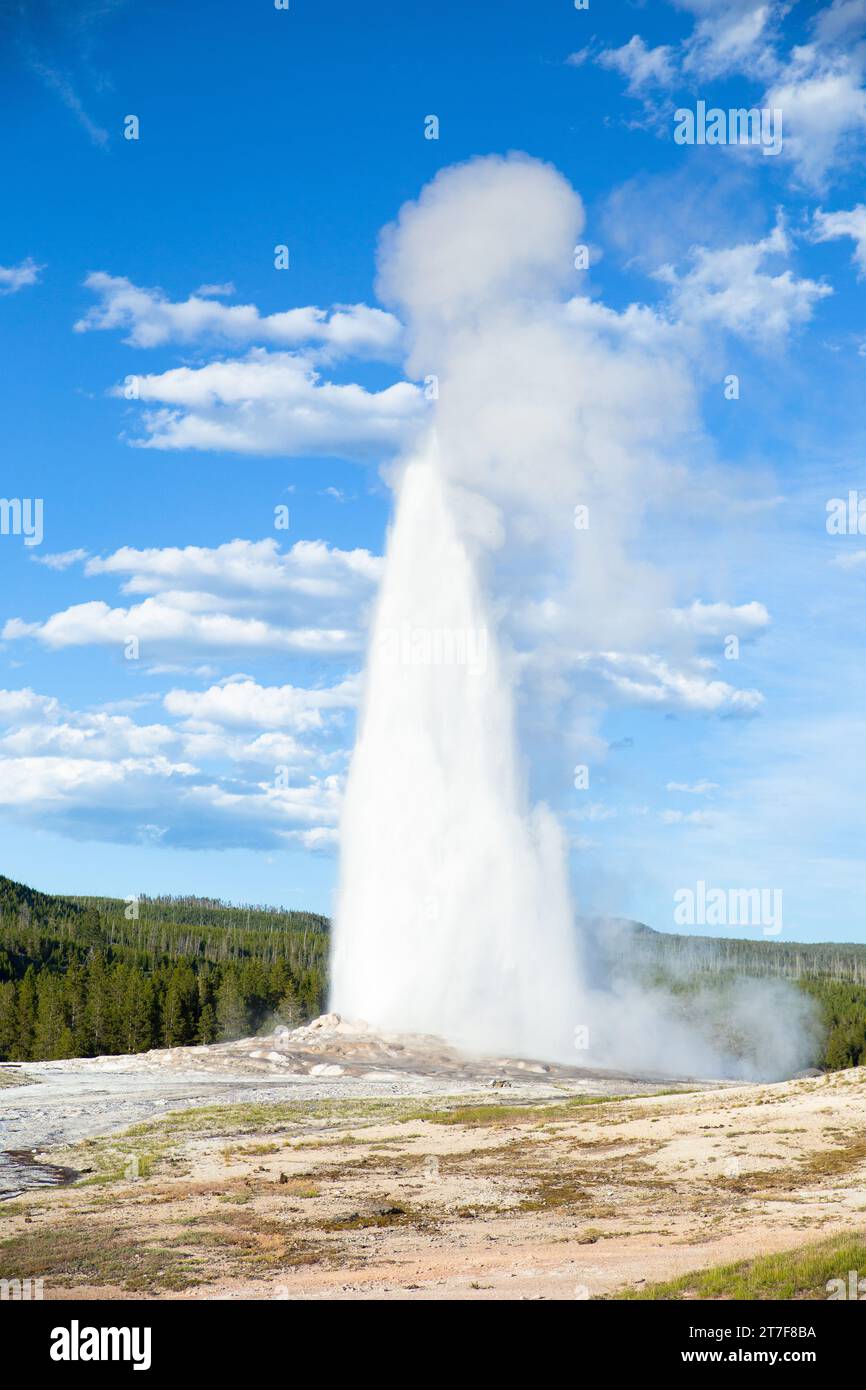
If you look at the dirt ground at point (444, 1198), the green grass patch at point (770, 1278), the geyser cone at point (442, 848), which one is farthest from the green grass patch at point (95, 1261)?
the geyser cone at point (442, 848)

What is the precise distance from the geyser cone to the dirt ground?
1096 inches

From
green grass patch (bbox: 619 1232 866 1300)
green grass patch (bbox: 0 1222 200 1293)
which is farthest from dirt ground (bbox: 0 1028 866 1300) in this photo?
green grass patch (bbox: 619 1232 866 1300)

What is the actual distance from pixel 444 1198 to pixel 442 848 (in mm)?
47589

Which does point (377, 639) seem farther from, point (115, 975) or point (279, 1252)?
point (279, 1252)

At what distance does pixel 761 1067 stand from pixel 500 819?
29093mm

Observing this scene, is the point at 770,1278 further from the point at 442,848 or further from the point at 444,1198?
the point at 442,848

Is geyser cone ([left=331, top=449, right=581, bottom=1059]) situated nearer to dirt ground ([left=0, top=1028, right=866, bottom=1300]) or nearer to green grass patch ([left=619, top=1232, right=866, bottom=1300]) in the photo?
dirt ground ([left=0, top=1028, right=866, bottom=1300])

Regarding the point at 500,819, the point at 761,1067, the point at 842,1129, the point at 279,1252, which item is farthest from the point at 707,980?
the point at 279,1252

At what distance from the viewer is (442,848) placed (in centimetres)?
7362

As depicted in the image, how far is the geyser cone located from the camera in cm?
7044

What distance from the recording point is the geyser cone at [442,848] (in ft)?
231

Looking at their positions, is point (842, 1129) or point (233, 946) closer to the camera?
point (842, 1129)

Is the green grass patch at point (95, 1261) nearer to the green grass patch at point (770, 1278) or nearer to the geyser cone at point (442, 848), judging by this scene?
the green grass patch at point (770, 1278)
